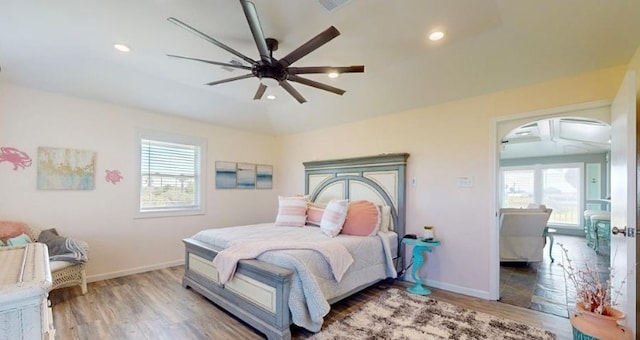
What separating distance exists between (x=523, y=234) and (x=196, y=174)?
547 cm

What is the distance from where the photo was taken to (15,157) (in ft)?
10.6

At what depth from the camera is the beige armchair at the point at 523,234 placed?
14.6ft

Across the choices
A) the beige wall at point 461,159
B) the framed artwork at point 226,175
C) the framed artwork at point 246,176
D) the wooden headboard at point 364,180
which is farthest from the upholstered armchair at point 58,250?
the beige wall at point 461,159

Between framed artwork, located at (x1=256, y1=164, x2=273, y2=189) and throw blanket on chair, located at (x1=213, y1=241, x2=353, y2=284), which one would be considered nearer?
throw blanket on chair, located at (x1=213, y1=241, x2=353, y2=284)

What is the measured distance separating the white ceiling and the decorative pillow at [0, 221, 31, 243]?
1.62 metres

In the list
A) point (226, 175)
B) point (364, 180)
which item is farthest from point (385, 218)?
point (226, 175)

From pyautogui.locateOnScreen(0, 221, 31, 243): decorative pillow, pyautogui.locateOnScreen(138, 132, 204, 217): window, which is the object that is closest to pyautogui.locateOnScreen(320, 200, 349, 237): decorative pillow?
pyautogui.locateOnScreen(138, 132, 204, 217): window

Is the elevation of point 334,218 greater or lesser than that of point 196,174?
lesser

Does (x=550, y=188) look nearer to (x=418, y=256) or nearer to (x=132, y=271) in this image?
(x=418, y=256)

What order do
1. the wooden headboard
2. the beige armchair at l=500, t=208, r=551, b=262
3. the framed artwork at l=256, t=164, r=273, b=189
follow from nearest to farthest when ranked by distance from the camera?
the wooden headboard < the beige armchair at l=500, t=208, r=551, b=262 < the framed artwork at l=256, t=164, r=273, b=189

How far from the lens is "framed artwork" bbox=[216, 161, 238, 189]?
501 cm

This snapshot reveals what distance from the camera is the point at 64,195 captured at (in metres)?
3.54

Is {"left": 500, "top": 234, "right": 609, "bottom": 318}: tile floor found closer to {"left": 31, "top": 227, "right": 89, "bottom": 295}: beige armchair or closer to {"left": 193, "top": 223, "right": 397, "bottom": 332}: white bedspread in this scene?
{"left": 193, "top": 223, "right": 397, "bottom": 332}: white bedspread

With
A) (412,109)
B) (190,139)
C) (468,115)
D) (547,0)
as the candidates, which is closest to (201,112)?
(190,139)
